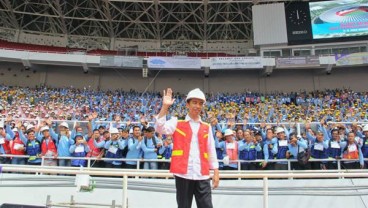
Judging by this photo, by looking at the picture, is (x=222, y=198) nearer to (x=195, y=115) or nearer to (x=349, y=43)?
(x=195, y=115)

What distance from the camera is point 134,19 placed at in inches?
1162

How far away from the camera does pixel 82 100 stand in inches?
940

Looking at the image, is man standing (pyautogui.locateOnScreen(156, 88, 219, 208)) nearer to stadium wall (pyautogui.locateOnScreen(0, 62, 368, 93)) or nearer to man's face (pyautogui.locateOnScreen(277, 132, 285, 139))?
man's face (pyautogui.locateOnScreen(277, 132, 285, 139))

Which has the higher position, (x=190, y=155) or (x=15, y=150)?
(x=15, y=150)

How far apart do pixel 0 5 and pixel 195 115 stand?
30903mm

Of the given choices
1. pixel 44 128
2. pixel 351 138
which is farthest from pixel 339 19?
pixel 44 128

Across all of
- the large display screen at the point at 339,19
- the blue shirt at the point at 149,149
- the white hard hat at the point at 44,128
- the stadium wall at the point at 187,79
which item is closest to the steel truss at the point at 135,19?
the stadium wall at the point at 187,79

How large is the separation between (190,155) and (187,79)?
27.5m

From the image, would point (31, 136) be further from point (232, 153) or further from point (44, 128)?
point (232, 153)

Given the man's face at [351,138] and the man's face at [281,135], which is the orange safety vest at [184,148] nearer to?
the man's face at [281,135]

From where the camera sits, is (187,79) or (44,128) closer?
(44,128)

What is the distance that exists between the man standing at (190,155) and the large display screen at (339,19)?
25356 millimetres

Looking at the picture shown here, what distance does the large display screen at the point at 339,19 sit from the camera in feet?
83.2

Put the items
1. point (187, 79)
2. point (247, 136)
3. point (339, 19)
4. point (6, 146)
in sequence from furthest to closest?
point (187, 79) < point (339, 19) < point (6, 146) < point (247, 136)
